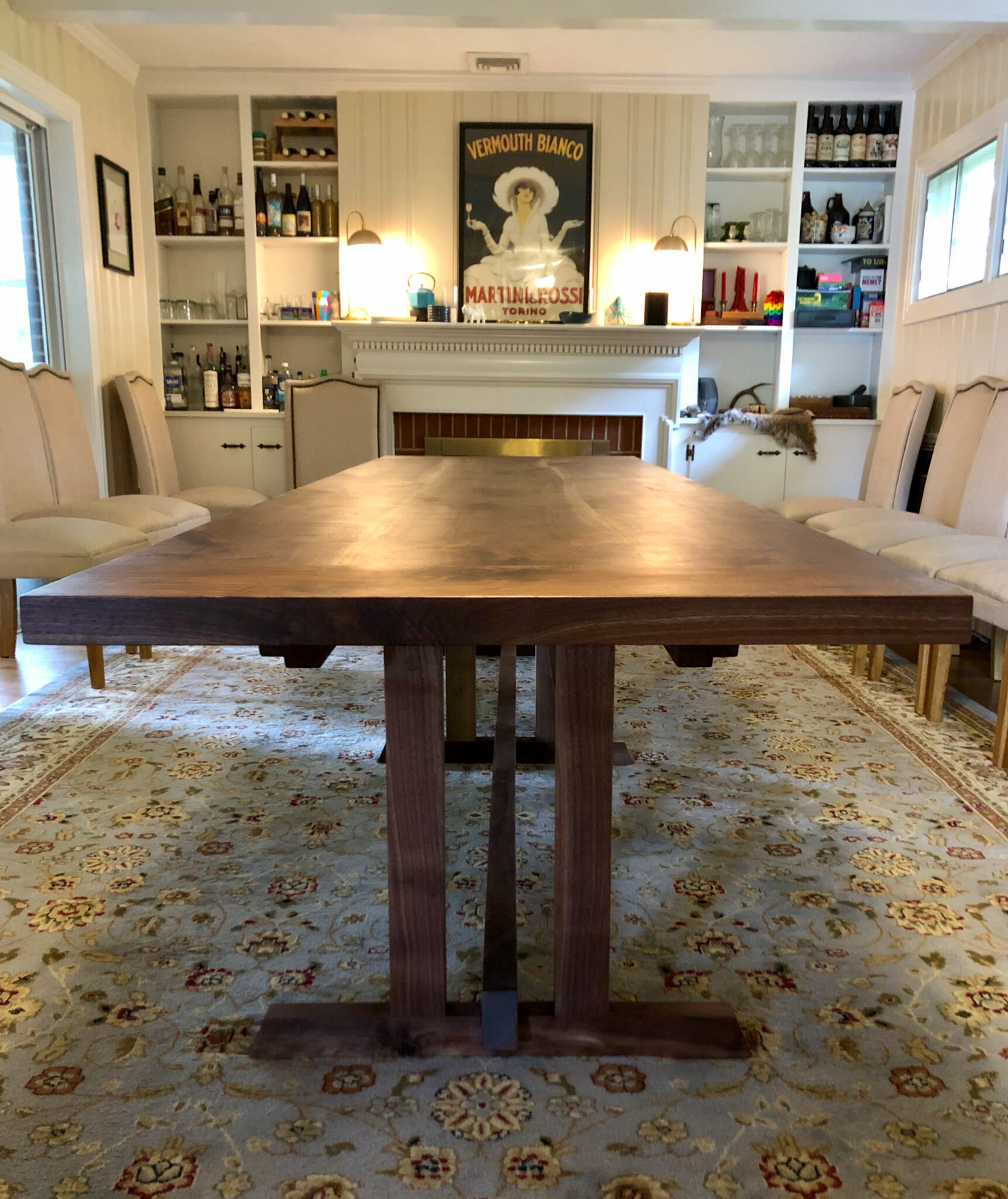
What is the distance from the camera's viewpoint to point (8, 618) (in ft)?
10.2

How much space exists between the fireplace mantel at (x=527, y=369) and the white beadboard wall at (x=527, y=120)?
31 centimetres

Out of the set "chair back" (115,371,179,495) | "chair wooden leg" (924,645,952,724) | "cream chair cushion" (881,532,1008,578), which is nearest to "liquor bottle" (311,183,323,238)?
"chair back" (115,371,179,495)

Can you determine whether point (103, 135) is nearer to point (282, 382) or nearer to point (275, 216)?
point (275, 216)

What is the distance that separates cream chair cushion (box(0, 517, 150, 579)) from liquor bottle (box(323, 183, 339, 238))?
291cm

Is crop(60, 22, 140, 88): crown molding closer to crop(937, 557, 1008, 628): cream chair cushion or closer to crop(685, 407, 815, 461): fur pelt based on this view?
crop(685, 407, 815, 461): fur pelt

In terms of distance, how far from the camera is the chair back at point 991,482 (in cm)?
341

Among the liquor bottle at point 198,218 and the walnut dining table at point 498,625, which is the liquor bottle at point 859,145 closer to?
the liquor bottle at point 198,218

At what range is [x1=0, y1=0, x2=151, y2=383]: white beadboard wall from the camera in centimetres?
395

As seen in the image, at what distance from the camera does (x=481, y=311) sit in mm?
5164

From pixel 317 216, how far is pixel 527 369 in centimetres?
148

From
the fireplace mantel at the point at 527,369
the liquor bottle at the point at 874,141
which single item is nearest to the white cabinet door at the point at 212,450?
the fireplace mantel at the point at 527,369

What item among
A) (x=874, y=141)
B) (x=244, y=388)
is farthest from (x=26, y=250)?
(x=874, y=141)

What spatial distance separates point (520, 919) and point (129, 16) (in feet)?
13.3

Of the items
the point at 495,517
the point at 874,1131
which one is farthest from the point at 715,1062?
the point at 495,517
